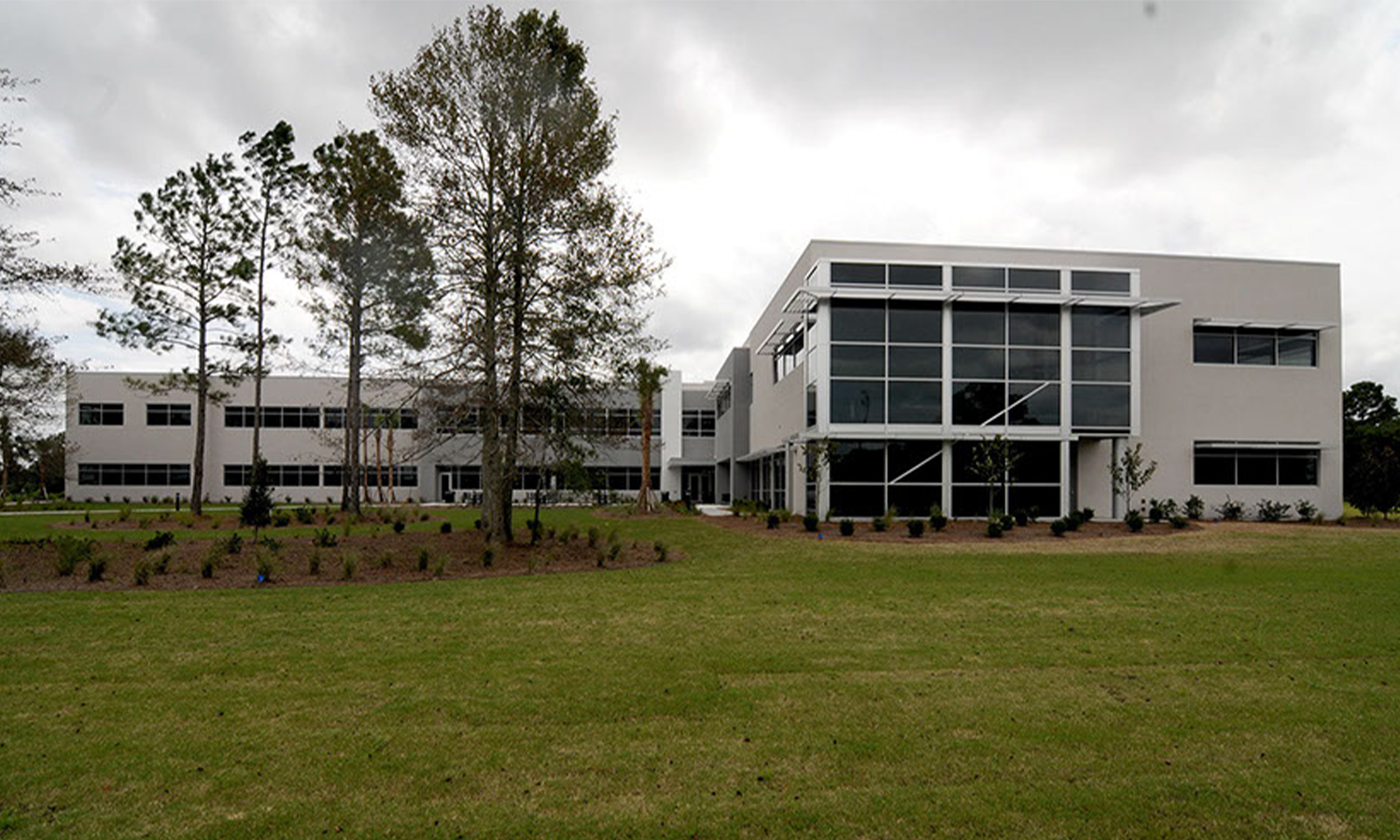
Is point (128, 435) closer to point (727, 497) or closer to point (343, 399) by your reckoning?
point (343, 399)

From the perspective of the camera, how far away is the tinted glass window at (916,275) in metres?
28.1

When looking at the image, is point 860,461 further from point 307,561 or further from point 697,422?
point 697,422

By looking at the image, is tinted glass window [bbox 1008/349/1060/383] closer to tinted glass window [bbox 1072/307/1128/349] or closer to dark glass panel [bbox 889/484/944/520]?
tinted glass window [bbox 1072/307/1128/349]

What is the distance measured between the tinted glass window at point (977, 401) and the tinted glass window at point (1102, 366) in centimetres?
311

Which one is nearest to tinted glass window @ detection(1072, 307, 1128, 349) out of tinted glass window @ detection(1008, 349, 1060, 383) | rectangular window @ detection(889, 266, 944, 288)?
tinted glass window @ detection(1008, 349, 1060, 383)

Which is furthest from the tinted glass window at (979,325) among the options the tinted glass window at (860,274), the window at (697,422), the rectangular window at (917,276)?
the window at (697,422)

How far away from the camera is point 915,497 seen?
2761 cm

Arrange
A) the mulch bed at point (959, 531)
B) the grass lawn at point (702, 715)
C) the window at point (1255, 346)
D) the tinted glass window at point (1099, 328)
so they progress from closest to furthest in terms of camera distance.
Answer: the grass lawn at point (702, 715), the mulch bed at point (959, 531), the tinted glass window at point (1099, 328), the window at point (1255, 346)

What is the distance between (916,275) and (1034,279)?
440cm

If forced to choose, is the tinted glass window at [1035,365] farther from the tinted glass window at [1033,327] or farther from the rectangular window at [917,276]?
the rectangular window at [917,276]

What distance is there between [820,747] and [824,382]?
74.9 feet

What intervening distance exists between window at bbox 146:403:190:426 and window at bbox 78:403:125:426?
1.84 m

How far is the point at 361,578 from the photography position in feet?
43.9

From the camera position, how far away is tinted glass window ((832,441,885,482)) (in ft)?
90.2
